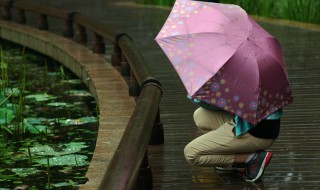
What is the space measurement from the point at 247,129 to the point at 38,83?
7.13m

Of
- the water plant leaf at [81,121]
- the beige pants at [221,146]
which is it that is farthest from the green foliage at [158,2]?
the beige pants at [221,146]

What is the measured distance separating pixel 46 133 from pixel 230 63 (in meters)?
3.65

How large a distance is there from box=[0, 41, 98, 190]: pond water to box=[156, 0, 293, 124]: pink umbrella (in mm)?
1573

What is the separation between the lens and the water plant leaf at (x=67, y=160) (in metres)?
8.21

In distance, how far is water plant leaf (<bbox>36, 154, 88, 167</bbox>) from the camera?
8.21 meters

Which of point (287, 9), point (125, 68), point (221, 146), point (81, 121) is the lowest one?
point (287, 9)

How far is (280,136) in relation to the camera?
7.65 meters

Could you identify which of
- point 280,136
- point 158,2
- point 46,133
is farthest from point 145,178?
point 158,2

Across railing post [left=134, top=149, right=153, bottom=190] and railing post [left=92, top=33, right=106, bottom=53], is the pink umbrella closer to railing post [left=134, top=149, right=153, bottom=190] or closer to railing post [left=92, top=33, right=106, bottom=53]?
railing post [left=134, top=149, right=153, bottom=190]

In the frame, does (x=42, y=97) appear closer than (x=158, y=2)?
Yes

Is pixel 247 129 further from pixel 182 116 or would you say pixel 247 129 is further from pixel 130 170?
pixel 182 116

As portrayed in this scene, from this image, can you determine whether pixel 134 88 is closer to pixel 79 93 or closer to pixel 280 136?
pixel 280 136

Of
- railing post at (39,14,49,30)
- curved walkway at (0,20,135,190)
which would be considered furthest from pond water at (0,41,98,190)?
railing post at (39,14,49,30)

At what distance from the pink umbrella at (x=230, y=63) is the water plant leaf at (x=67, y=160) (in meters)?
2.41
